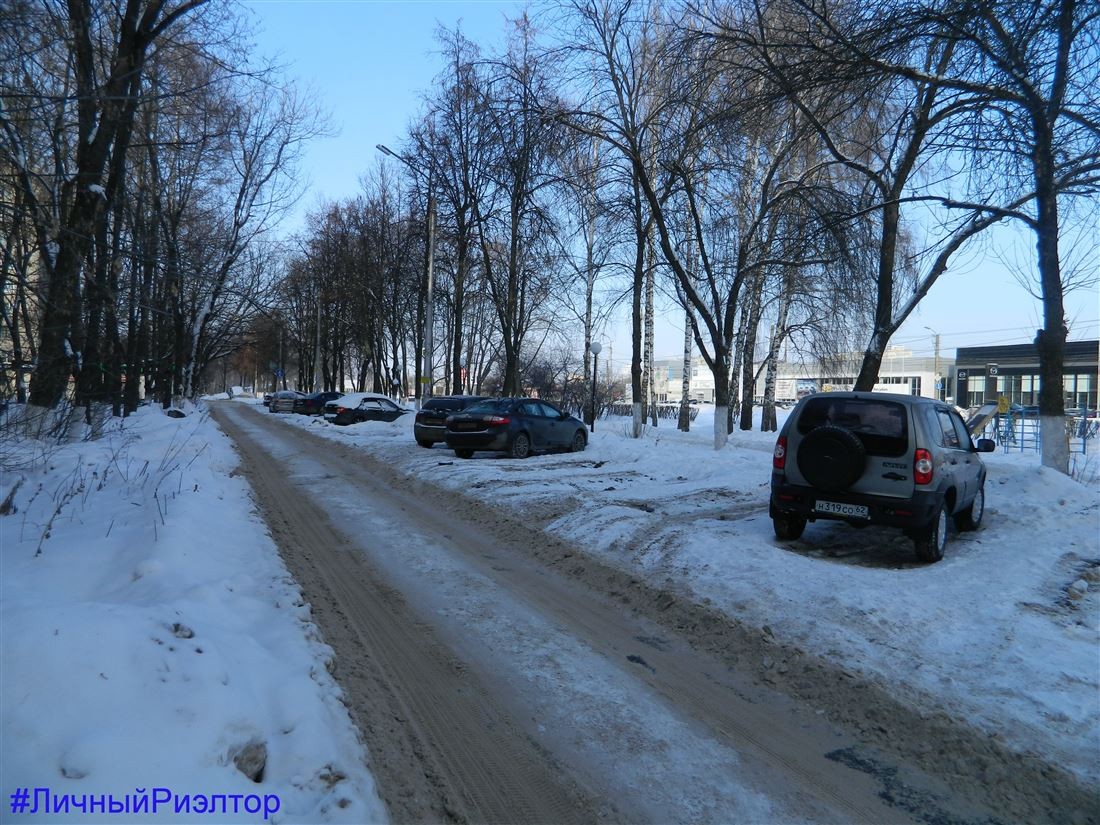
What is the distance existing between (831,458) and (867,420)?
0.62 meters

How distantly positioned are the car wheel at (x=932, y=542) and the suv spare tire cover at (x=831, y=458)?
0.86 m

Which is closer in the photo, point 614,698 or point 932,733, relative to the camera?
point 932,733

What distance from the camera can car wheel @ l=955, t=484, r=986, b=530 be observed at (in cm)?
860

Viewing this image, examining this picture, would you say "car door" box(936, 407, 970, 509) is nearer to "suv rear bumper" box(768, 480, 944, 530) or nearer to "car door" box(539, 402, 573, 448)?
"suv rear bumper" box(768, 480, 944, 530)

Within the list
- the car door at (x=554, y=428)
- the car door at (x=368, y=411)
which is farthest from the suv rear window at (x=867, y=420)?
the car door at (x=368, y=411)

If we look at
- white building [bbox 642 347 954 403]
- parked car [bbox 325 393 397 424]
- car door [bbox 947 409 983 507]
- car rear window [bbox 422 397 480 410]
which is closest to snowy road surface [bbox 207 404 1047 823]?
car door [bbox 947 409 983 507]

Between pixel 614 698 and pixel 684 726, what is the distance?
19.1 inches

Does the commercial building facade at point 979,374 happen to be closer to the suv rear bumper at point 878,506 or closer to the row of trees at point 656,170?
the row of trees at point 656,170

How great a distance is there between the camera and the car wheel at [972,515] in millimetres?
8602

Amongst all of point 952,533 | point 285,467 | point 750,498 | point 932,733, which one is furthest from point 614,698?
point 285,467

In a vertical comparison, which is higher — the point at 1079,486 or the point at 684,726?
the point at 1079,486

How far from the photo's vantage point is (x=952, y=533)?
856 centimetres

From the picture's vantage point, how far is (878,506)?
7.15 meters

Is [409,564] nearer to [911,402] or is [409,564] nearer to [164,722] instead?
[164,722]
